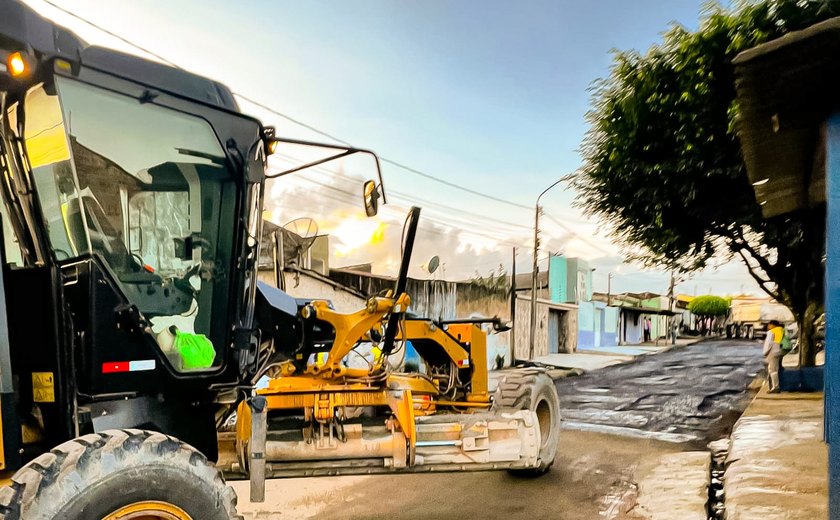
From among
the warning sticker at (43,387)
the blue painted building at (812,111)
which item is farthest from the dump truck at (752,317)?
the warning sticker at (43,387)

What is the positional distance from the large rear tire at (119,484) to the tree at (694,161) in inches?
276

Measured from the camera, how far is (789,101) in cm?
352

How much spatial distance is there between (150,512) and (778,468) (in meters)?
5.61

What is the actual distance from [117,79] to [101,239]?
0.83m

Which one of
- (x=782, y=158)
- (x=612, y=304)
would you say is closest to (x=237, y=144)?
(x=782, y=158)

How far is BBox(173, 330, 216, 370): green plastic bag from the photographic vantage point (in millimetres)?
3492

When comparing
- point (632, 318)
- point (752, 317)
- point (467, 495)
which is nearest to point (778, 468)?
point (467, 495)

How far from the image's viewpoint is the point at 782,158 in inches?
181

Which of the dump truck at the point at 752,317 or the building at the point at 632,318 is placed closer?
the building at the point at 632,318

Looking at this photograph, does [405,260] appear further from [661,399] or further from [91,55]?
[661,399]

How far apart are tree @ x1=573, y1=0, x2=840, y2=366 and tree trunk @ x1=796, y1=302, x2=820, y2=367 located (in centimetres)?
3

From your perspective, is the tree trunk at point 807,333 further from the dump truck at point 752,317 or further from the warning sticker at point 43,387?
the dump truck at point 752,317

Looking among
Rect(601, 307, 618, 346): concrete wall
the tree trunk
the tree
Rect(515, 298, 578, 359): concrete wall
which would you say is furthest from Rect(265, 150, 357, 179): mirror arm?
Rect(601, 307, 618, 346): concrete wall

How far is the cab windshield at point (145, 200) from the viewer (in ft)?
9.89
